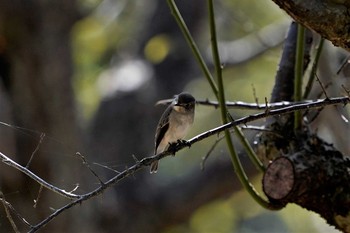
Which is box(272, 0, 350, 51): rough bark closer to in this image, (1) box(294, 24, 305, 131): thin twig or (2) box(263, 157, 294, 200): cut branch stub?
(1) box(294, 24, 305, 131): thin twig

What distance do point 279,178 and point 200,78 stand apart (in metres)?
5.67

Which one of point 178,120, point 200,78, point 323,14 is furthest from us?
point 200,78

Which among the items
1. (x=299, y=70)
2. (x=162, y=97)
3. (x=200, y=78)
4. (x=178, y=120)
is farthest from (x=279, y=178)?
(x=200, y=78)

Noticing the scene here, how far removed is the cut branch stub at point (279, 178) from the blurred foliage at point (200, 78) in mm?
4809

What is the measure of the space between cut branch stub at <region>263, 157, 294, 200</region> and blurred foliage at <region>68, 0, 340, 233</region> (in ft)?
15.8

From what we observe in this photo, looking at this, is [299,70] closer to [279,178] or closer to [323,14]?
[279,178]

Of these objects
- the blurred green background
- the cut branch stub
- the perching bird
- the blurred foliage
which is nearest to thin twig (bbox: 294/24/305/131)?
the cut branch stub

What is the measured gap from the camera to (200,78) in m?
8.75

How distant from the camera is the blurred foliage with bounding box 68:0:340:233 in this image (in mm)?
8289

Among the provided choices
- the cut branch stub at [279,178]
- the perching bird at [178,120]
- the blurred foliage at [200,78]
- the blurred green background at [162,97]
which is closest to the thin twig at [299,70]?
the cut branch stub at [279,178]

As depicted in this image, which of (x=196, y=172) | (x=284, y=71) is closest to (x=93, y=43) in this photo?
(x=196, y=172)

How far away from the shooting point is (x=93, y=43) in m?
8.64

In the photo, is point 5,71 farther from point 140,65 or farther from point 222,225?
point 222,225

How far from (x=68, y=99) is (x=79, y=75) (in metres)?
1.72
